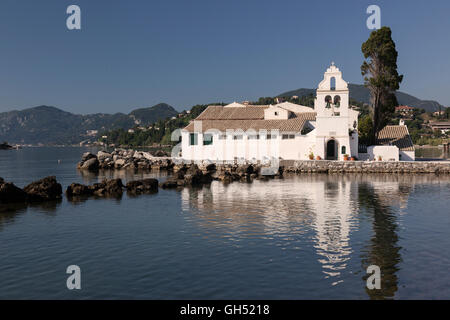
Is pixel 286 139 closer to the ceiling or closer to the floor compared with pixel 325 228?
closer to the ceiling

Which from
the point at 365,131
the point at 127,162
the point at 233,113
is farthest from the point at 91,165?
the point at 365,131

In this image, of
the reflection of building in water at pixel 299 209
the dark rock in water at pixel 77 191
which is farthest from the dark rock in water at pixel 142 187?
the dark rock in water at pixel 77 191

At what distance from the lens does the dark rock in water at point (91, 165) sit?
211 feet

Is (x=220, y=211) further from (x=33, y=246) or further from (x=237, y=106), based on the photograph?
(x=237, y=106)

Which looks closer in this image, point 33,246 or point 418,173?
point 33,246

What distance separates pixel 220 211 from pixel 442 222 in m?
13.0

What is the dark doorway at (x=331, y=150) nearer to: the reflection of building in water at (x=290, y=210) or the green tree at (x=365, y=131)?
the green tree at (x=365, y=131)

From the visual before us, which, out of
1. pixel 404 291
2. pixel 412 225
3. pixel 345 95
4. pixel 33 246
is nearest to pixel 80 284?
pixel 33 246

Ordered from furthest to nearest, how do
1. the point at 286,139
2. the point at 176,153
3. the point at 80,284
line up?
1. the point at 176,153
2. the point at 286,139
3. the point at 80,284

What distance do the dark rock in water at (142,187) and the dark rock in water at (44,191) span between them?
632 cm

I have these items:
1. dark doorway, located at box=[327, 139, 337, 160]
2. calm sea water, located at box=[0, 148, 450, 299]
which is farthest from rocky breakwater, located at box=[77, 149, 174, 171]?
calm sea water, located at box=[0, 148, 450, 299]

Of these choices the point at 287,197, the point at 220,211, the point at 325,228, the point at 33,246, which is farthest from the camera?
the point at 287,197
